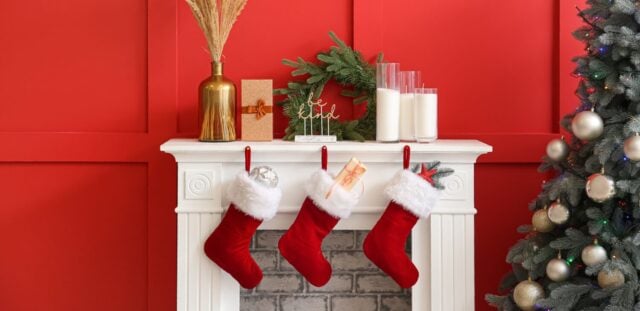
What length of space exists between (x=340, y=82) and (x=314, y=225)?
2.17 ft

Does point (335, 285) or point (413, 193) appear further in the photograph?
point (335, 285)

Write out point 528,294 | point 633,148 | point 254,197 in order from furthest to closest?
1. point 254,197
2. point 528,294
3. point 633,148

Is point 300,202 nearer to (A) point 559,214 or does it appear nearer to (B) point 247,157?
(B) point 247,157

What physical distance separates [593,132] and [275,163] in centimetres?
110

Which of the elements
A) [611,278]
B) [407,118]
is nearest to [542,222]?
[611,278]

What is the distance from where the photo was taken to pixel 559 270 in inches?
95.0

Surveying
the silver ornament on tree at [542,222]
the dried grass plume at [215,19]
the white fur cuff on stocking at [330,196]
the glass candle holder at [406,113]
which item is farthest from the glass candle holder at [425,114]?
the dried grass plume at [215,19]

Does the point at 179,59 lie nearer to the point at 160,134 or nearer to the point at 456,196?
the point at 160,134

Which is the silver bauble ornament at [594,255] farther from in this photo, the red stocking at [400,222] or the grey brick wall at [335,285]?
the grey brick wall at [335,285]

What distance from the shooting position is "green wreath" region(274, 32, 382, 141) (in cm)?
295

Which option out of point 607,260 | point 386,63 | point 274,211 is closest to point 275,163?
point 274,211

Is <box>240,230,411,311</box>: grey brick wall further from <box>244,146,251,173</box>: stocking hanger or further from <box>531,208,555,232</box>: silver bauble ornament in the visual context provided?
<box>531,208,555,232</box>: silver bauble ornament

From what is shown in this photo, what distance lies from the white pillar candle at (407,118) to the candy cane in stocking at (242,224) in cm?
54

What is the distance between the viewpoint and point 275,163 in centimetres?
272
